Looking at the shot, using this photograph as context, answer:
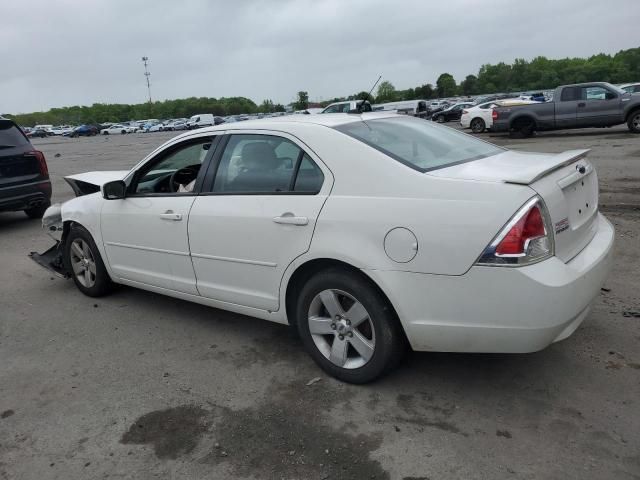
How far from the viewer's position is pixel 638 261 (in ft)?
17.2

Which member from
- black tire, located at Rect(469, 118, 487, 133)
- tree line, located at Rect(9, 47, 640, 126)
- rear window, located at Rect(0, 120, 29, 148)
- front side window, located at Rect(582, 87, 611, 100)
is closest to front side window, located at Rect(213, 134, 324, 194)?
rear window, located at Rect(0, 120, 29, 148)

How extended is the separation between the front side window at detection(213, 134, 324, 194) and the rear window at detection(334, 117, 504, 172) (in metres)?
0.34

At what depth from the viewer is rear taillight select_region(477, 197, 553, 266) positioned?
2.71m

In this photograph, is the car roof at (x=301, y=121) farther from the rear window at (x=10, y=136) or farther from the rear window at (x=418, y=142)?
the rear window at (x=10, y=136)

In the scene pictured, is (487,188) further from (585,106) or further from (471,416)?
(585,106)

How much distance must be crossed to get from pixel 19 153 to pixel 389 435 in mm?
8282

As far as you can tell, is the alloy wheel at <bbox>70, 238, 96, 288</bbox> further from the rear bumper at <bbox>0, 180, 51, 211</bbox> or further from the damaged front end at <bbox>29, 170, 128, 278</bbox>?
the rear bumper at <bbox>0, 180, 51, 211</bbox>

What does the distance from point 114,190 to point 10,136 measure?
18.4 ft

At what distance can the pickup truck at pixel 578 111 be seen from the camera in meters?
17.9

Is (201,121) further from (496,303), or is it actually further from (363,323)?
(496,303)

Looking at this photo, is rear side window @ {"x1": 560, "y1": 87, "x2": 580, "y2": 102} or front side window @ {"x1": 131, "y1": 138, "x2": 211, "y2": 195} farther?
rear side window @ {"x1": 560, "y1": 87, "x2": 580, "y2": 102}

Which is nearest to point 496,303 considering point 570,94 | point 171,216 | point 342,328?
point 342,328

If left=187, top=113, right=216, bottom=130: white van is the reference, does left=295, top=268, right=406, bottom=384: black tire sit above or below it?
below

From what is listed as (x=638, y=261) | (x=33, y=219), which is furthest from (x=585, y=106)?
(x=33, y=219)
